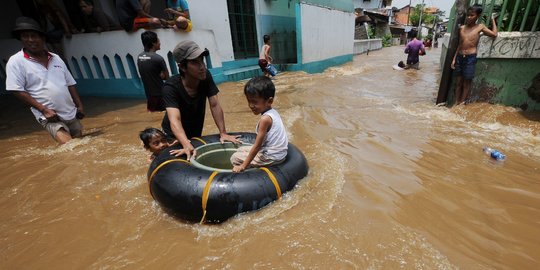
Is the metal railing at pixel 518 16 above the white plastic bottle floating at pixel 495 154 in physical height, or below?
above

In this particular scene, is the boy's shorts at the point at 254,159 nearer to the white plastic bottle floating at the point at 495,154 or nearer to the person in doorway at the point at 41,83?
the white plastic bottle floating at the point at 495,154

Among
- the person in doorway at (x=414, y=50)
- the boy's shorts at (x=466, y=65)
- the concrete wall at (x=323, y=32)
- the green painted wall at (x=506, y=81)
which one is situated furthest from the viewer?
the person in doorway at (x=414, y=50)

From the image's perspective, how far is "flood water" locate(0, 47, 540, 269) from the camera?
7.06ft

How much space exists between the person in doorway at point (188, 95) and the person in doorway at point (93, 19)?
580 cm

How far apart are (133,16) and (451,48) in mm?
7039

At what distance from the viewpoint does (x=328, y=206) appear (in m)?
2.73

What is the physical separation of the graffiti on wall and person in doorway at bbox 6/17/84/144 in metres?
7.09

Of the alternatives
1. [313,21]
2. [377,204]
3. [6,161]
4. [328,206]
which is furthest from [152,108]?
[313,21]

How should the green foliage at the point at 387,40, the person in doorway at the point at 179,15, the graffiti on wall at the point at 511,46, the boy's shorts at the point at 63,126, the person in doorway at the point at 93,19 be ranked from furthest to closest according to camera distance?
the green foliage at the point at 387,40
the person in doorway at the point at 93,19
the person in doorway at the point at 179,15
the graffiti on wall at the point at 511,46
the boy's shorts at the point at 63,126

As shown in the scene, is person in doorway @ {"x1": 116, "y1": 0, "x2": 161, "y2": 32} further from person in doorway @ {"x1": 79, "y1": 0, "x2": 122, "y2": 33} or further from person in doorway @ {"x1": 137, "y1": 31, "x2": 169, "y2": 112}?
person in doorway @ {"x1": 137, "y1": 31, "x2": 169, "y2": 112}

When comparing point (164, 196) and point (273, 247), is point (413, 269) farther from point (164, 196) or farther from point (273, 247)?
point (164, 196)

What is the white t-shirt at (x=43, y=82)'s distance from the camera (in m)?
3.65

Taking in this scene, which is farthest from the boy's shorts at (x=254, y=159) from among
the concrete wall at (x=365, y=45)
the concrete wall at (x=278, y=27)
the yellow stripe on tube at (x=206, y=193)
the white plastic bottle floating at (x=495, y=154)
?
the concrete wall at (x=365, y=45)

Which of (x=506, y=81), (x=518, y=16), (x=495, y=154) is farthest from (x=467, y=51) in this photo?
(x=495, y=154)
